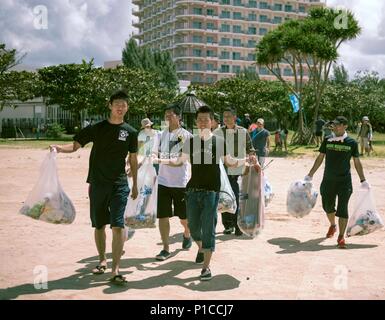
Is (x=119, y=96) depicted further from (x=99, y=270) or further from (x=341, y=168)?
(x=341, y=168)

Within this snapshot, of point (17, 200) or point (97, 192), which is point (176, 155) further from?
point (17, 200)

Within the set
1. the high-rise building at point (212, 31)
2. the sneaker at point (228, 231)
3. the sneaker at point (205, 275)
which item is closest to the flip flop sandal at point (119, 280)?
the sneaker at point (205, 275)

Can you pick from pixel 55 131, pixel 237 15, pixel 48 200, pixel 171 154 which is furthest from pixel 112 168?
pixel 237 15

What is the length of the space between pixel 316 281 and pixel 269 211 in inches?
164

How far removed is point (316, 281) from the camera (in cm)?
484

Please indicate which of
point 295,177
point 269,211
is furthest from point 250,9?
point 269,211

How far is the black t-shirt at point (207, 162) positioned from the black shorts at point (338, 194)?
2283 millimetres

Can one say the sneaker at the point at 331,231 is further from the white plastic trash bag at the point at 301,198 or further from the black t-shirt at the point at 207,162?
the black t-shirt at the point at 207,162

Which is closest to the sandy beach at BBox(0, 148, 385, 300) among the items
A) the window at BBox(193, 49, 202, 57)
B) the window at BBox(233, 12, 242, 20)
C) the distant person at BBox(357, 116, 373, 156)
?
the distant person at BBox(357, 116, 373, 156)

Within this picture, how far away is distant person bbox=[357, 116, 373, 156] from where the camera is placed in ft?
68.6

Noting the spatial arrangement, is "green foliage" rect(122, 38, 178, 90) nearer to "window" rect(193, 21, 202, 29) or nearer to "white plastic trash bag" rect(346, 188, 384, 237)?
"window" rect(193, 21, 202, 29)

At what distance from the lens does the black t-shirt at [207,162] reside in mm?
4992

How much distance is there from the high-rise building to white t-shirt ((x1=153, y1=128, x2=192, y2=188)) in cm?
7828

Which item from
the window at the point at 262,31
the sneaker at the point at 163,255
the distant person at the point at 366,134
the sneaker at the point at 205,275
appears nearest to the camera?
the sneaker at the point at 205,275
